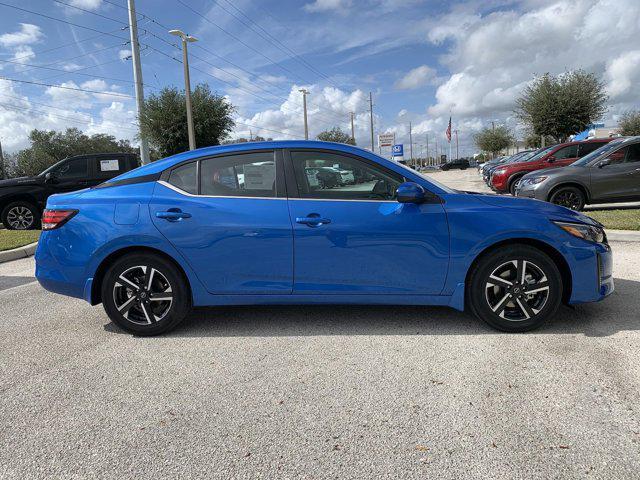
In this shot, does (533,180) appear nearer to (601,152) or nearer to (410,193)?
(601,152)

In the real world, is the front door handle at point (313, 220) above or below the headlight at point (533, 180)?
below

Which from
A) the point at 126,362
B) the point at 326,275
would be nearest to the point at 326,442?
the point at 326,275

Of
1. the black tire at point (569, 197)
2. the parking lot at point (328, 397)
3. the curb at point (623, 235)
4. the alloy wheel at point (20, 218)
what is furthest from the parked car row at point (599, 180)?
the alloy wheel at point (20, 218)

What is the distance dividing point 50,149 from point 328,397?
2924 inches

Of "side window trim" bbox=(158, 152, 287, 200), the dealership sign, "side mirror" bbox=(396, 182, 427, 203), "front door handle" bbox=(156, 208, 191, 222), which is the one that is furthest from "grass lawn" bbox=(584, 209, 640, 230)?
the dealership sign

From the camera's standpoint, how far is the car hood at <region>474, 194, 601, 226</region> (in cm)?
372

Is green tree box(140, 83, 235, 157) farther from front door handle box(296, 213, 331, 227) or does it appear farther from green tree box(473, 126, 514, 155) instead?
green tree box(473, 126, 514, 155)

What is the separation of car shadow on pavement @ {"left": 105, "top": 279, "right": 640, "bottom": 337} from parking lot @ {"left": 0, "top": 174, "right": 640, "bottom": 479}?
24 mm

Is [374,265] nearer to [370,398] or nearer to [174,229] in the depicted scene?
[370,398]

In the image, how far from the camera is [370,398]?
9.17ft

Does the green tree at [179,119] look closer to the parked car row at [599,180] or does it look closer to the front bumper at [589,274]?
the parked car row at [599,180]

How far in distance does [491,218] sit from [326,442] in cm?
219

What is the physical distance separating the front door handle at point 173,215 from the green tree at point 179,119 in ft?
79.9

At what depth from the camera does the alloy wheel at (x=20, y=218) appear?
11422 mm
